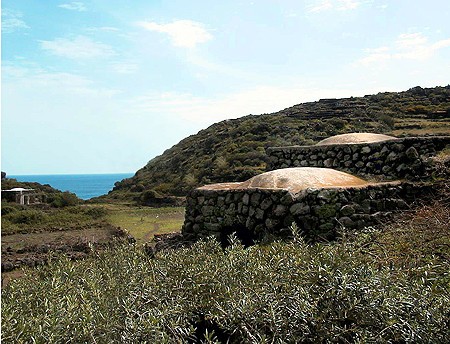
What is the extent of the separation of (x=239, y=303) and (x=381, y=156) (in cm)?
746

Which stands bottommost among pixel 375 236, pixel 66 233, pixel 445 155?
pixel 66 233

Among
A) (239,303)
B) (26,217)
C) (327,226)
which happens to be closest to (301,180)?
(327,226)

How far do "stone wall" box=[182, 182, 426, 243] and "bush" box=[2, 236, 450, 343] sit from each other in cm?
383

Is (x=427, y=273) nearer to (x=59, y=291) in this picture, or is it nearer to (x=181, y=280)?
(x=181, y=280)

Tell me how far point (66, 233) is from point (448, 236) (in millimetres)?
12356

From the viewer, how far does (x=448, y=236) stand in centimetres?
492

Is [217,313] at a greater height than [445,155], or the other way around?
[445,155]

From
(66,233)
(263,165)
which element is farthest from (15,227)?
(263,165)

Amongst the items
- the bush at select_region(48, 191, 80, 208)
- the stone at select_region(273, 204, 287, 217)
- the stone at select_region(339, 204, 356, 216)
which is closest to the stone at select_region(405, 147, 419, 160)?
the stone at select_region(339, 204, 356, 216)

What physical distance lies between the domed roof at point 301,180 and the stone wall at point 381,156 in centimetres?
92

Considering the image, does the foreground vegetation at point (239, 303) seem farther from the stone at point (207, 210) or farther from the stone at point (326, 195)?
the stone at point (207, 210)

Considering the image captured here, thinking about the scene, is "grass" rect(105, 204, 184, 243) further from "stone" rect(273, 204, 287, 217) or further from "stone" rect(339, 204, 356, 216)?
"stone" rect(339, 204, 356, 216)

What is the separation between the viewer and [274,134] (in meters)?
30.4

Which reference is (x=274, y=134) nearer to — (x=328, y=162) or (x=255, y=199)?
(x=328, y=162)
